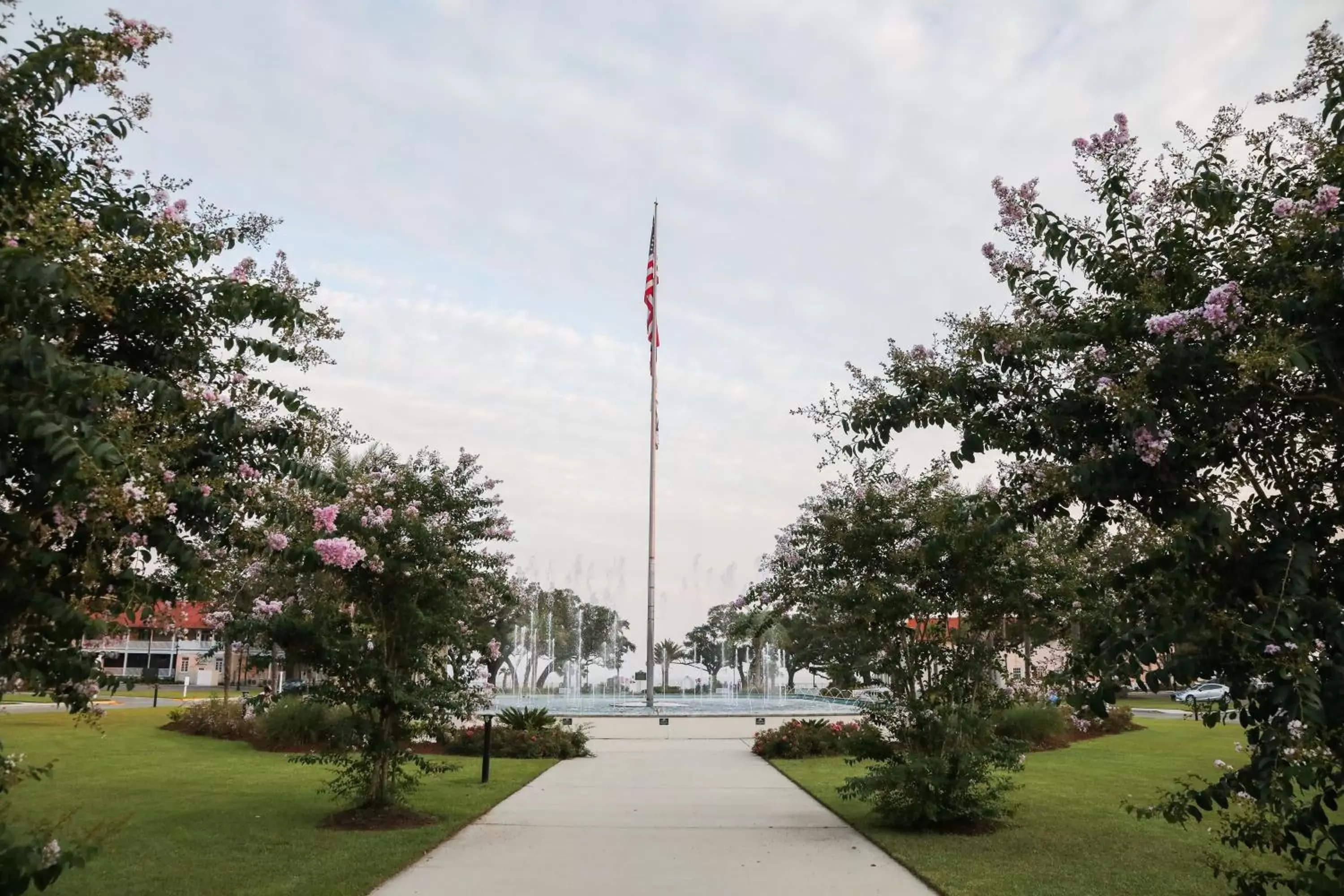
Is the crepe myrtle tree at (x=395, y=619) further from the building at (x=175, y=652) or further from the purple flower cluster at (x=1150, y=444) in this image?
the purple flower cluster at (x=1150, y=444)

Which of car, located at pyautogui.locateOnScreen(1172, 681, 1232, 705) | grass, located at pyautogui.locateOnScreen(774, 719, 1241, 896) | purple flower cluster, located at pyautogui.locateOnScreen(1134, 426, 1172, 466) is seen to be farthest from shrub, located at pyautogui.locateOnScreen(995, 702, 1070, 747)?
purple flower cluster, located at pyautogui.locateOnScreen(1134, 426, 1172, 466)

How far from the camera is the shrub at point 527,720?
18.3 metres

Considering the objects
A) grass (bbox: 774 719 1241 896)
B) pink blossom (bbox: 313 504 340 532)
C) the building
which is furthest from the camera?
grass (bbox: 774 719 1241 896)

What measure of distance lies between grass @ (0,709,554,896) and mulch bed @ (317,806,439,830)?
171 mm

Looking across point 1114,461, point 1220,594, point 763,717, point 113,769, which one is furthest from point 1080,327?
point 763,717

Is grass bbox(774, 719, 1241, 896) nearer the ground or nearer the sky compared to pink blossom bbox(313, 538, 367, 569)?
nearer the ground

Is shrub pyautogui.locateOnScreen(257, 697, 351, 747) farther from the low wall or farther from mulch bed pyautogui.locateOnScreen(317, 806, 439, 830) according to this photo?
mulch bed pyautogui.locateOnScreen(317, 806, 439, 830)

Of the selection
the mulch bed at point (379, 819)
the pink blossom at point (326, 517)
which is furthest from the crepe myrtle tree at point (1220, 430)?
the mulch bed at point (379, 819)

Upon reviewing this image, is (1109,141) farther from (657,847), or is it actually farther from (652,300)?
(652,300)

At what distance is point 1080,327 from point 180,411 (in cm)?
438

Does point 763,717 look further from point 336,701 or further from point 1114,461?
point 1114,461

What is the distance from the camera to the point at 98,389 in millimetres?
3291

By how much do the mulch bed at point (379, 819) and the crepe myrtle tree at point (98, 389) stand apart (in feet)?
18.7

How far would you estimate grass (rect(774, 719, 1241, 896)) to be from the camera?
7.32 meters
